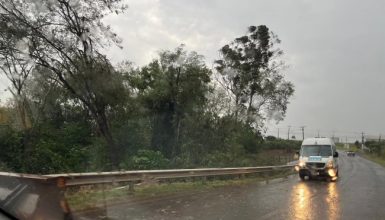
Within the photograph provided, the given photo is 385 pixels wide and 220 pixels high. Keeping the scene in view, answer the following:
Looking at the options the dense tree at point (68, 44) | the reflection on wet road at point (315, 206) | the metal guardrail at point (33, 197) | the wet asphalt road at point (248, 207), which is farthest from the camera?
the dense tree at point (68, 44)

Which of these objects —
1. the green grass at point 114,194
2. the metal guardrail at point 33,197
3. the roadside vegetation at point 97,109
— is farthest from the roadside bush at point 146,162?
the metal guardrail at point 33,197

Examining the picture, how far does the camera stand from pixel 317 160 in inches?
1055

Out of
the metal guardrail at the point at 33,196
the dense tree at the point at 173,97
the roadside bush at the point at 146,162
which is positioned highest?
the dense tree at the point at 173,97

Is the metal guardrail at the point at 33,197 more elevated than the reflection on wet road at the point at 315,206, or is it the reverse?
the metal guardrail at the point at 33,197

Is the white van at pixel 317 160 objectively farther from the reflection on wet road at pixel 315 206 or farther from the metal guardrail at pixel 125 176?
the reflection on wet road at pixel 315 206

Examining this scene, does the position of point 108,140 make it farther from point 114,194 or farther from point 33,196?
point 33,196

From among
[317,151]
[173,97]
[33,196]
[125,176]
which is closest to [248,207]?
[125,176]

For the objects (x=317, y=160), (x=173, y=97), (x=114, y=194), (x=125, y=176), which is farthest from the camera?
(x=173, y=97)

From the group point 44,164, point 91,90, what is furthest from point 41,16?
point 44,164

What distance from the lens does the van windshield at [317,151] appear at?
89.5 ft

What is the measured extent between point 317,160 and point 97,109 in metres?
13.7

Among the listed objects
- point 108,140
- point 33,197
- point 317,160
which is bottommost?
point 33,197

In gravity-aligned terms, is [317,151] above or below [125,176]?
above

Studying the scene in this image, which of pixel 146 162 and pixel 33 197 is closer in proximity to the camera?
pixel 33 197
